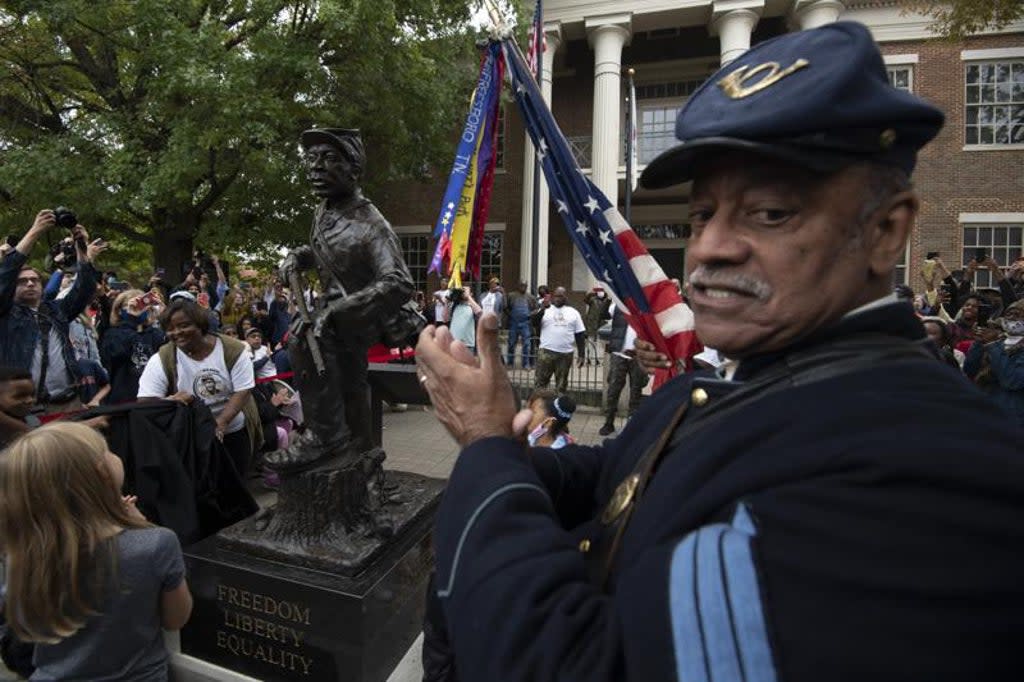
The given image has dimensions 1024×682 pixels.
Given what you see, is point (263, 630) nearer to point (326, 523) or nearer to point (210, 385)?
point (326, 523)

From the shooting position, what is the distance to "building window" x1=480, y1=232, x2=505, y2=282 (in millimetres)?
19469

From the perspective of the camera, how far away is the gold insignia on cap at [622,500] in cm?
104

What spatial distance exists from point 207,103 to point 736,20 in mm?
13163

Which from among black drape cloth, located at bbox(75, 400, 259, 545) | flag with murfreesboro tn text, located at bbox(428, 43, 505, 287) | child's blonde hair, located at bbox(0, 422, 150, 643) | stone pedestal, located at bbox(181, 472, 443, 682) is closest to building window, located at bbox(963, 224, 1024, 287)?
flag with murfreesboro tn text, located at bbox(428, 43, 505, 287)

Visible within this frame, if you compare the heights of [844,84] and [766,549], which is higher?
[844,84]

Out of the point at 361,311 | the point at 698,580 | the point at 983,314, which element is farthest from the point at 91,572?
the point at 983,314

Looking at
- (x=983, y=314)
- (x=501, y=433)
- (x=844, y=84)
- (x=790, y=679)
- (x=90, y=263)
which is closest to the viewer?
(x=790, y=679)

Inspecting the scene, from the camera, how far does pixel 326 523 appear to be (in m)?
3.19

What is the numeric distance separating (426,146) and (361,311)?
1228 cm

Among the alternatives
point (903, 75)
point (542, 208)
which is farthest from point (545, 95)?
point (903, 75)

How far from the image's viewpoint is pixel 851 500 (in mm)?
662

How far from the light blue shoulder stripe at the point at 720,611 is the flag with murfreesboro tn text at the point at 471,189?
3.74 meters

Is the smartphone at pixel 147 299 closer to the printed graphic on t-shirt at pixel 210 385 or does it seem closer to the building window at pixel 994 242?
the printed graphic on t-shirt at pixel 210 385

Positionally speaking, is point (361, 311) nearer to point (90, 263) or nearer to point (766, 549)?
point (766, 549)
